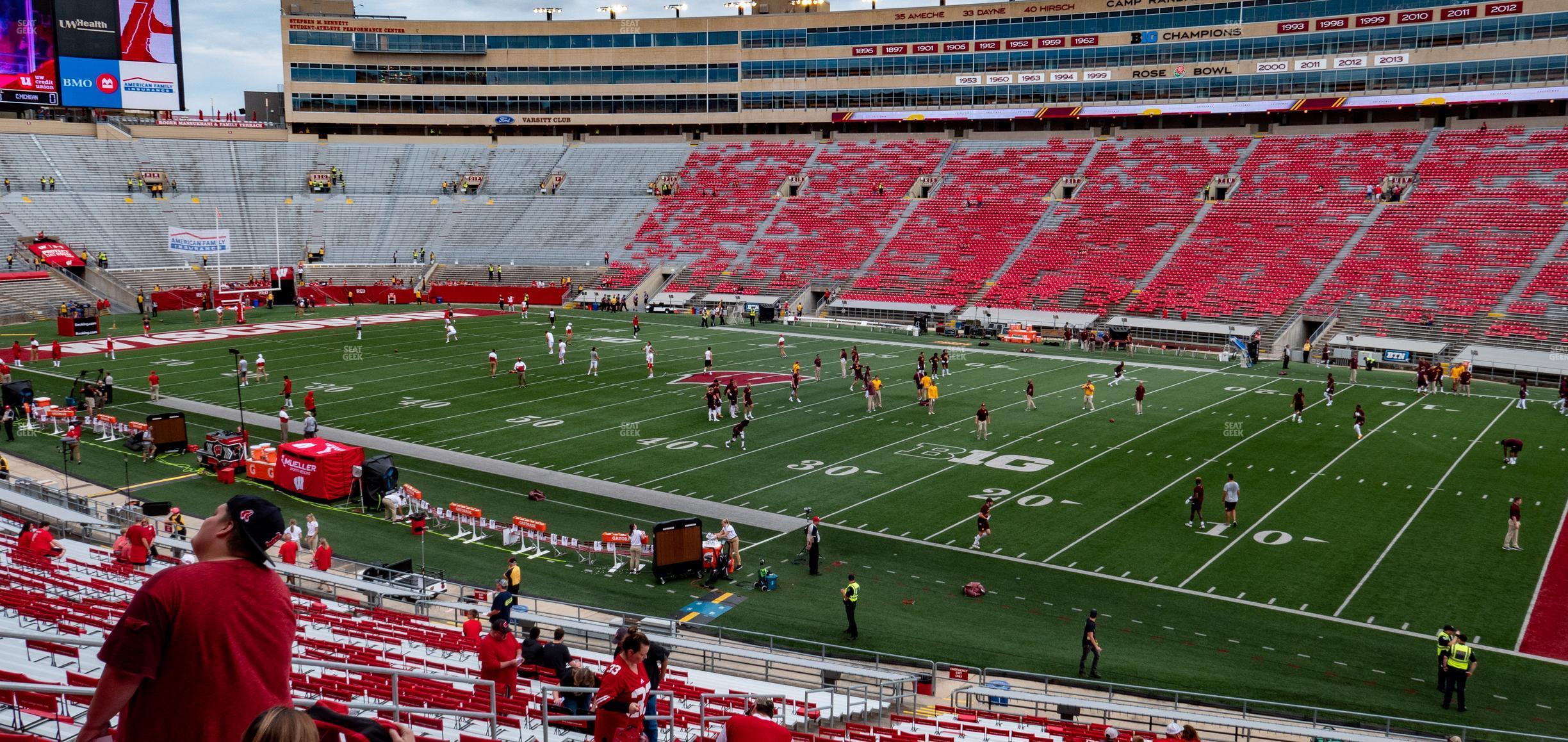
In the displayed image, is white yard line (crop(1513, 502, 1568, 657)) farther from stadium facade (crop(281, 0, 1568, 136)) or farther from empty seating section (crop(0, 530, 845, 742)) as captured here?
stadium facade (crop(281, 0, 1568, 136))

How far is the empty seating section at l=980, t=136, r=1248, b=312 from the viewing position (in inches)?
2247

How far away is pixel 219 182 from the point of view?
245ft

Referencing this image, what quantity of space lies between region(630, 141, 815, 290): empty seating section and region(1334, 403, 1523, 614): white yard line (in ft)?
148

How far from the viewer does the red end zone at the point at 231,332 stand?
4441 centimetres

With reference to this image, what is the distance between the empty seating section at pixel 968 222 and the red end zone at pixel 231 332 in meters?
23.4

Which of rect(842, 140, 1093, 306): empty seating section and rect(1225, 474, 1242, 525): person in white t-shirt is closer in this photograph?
rect(1225, 474, 1242, 525): person in white t-shirt

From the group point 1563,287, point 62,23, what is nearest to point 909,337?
point 1563,287

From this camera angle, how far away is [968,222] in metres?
67.5

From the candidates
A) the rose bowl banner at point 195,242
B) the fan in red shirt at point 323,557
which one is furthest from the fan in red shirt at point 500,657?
the rose bowl banner at point 195,242

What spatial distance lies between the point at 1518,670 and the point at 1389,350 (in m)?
33.3

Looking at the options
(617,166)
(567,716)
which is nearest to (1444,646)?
(567,716)

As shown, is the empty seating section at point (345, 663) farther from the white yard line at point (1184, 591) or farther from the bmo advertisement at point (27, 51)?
the bmo advertisement at point (27, 51)

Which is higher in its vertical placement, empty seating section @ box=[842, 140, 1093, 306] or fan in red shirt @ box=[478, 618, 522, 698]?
empty seating section @ box=[842, 140, 1093, 306]

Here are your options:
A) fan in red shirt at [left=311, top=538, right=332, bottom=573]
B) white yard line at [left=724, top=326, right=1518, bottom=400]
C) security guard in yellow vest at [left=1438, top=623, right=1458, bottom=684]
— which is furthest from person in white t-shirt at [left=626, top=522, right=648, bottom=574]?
white yard line at [left=724, top=326, right=1518, bottom=400]
